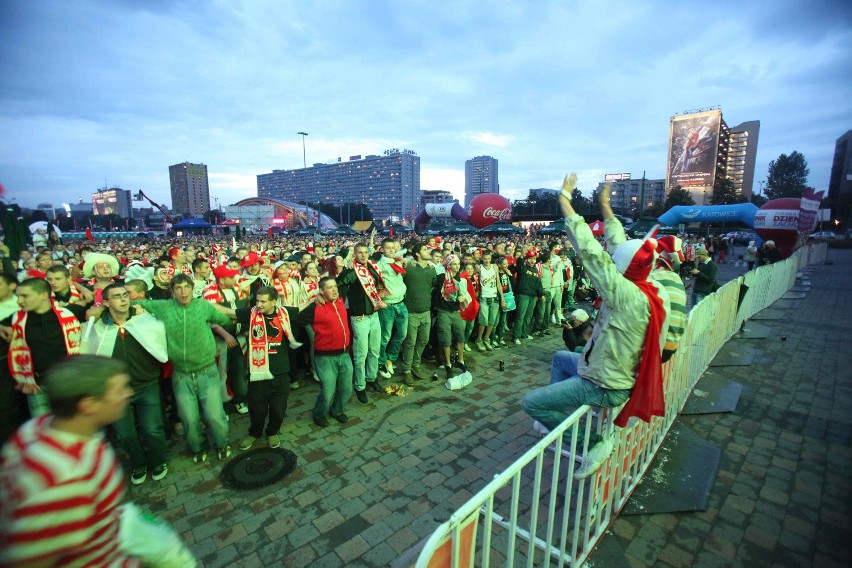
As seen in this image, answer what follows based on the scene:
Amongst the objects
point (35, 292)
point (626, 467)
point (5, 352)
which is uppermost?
point (35, 292)

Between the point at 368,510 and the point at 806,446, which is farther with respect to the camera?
the point at 806,446

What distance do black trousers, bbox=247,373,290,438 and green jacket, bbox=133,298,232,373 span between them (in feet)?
1.94

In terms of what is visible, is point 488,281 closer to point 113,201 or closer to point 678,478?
point 678,478

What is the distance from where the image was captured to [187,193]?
522 feet

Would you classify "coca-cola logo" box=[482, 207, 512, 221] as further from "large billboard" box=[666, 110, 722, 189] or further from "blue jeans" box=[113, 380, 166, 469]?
"large billboard" box=[666, 110, 722, 189]

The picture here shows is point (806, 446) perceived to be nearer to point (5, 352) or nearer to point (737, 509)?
point (737, 509)

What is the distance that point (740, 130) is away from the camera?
120 metres

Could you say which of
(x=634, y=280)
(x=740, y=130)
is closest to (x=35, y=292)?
(x=634, y=280)

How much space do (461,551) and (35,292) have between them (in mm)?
4175

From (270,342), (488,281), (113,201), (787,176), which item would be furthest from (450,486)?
(113,201)

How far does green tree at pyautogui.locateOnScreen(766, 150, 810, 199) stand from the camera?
7301 cm

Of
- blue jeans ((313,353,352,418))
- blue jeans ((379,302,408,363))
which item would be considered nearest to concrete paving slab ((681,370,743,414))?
blue jeans ((379,302,408,363))

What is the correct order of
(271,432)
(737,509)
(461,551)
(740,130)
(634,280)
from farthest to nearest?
(740,130)
(271,432)
(737,509)
(634,280)
(461,551)

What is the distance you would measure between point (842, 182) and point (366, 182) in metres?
162
